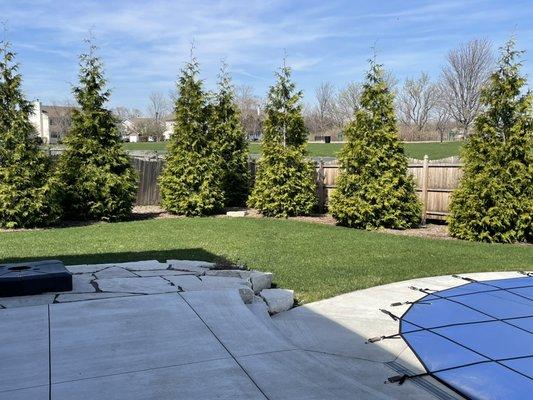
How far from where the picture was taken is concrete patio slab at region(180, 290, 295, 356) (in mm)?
3604

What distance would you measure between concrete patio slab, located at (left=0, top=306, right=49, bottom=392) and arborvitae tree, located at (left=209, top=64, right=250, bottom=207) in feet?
34.9

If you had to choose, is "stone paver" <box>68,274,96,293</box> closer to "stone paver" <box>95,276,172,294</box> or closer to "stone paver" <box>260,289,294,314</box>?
"stone paver" <box>95,276,172,294</box>

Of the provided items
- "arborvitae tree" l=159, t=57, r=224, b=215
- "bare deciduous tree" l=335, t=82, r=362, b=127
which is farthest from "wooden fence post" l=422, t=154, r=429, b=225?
"bare deciduous tree" l=335, t=82, r=362, b=127

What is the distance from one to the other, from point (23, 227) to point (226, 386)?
9.62 metres

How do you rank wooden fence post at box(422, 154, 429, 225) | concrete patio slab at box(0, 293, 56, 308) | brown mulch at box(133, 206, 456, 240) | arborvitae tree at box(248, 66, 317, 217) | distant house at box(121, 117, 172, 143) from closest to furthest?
1. concrete patio slab at box(0, 293, 56, 308)
2. brown mulch at box(133, 206, 456, 240)
3. wooden fence post at box(422, 154, 429, 225)
4. arborvitae tree at box(248, 66, 317, 217)
5. distant house at box(121, 117, 172, 143)

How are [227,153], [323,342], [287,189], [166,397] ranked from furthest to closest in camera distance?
[227,153] < [287,189] < [323,342] < [166,397]

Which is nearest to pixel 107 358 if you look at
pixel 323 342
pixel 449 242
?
pixel 323 342

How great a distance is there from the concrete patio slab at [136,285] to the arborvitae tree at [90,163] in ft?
23.4

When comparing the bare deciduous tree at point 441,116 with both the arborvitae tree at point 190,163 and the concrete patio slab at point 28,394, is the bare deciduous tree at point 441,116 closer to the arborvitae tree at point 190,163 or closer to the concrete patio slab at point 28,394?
the arborvitae tree at point 190,163

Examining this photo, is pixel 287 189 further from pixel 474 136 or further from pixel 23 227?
pixel 23 227

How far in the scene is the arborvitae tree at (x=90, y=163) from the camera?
1184 centimetres

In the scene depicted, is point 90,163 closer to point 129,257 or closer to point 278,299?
point 129,257

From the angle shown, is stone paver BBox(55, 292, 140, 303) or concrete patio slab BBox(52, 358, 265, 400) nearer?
concrete patio slab BBox(52, 358, 265, 400)

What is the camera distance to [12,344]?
3.49 meters
